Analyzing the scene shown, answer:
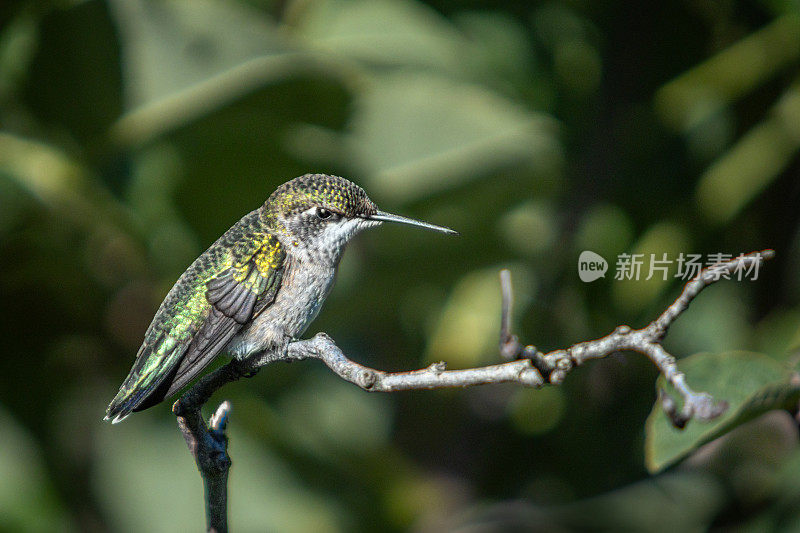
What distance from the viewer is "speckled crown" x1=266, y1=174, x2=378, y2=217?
107cm

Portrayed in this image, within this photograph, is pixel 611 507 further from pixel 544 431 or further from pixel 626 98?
pixel 626 98

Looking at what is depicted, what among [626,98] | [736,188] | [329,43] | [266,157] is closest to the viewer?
[266,157]

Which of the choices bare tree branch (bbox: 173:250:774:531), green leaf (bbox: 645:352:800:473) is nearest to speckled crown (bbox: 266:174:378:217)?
bare tree branch (bbox: 173:250:774:531)

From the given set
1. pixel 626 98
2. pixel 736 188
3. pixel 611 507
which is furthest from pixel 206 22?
pixel 611 507

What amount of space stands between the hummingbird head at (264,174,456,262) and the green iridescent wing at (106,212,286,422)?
41 mm

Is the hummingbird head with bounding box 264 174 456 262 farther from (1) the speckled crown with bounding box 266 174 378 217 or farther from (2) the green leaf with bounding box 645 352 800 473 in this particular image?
(2) the green leaf with bounding box 645 352 800 473

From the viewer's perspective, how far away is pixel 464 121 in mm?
1964

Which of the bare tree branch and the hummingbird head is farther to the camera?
the hummingbird head

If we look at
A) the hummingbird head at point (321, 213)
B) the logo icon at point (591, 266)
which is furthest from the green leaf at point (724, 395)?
the hummingbird head at point (321, 213)

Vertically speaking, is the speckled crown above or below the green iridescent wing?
above

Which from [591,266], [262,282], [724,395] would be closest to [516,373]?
[262,282]

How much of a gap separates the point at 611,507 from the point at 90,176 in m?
1.50

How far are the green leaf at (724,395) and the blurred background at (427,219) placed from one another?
454mm

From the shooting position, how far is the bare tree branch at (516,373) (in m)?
0.56
